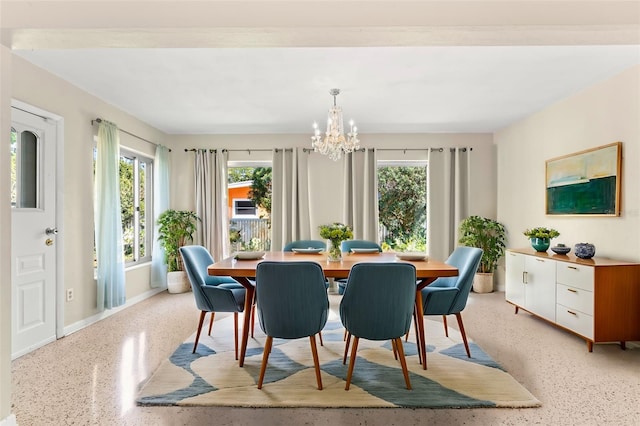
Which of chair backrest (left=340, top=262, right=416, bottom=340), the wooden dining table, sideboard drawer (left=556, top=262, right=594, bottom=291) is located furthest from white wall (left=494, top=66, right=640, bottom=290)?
chair backrest (left=340, top=262, right=416, bottom=340)

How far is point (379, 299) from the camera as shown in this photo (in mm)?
→ 2168

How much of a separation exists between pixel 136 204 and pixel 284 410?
399cm

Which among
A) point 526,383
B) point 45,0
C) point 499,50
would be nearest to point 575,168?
point 499,50

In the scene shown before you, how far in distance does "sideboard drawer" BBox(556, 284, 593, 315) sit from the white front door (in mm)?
4693

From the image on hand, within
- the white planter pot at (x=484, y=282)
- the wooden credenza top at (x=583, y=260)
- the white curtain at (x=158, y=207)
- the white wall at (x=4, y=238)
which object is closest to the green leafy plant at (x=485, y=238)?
the white planter pot at (x=484, y=282)

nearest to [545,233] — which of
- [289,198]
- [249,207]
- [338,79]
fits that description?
[338,79]

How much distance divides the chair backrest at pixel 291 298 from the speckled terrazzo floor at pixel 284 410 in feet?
1.55

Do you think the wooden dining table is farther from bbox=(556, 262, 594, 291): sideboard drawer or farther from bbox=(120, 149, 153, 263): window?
bbox=(120, 149, 153, 263): window

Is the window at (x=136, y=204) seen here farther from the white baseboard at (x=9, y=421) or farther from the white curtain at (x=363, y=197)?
the white baseboard at (x=9, y=421)

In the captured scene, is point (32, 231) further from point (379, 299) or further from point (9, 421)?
point (379, 299)

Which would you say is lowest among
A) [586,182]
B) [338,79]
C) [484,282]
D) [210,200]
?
[484,282]

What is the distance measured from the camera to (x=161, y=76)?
3.28m

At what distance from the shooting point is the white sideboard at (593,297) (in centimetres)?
288

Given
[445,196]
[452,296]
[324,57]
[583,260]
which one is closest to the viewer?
[452,296]
